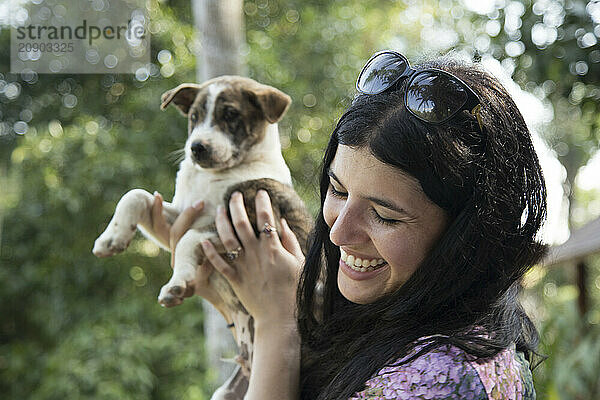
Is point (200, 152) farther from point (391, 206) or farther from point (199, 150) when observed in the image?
point (391, 206)

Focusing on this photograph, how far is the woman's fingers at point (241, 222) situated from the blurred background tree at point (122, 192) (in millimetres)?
2495

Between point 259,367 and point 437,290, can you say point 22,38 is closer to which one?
point 259,367

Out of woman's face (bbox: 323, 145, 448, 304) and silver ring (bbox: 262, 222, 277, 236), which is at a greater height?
woman's face (bbox: 323, 145, 448, 304)

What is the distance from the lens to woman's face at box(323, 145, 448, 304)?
119 cm

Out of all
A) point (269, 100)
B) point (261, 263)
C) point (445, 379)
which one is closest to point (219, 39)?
point (269, 100)

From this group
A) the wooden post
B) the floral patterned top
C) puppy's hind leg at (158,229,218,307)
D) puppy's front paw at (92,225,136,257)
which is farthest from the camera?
the wooden post

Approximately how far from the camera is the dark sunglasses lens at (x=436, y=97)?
3.90 ft

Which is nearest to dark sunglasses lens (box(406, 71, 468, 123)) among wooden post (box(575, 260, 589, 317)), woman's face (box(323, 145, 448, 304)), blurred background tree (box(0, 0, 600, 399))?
woman's face (box(323, 145, 448, 304))

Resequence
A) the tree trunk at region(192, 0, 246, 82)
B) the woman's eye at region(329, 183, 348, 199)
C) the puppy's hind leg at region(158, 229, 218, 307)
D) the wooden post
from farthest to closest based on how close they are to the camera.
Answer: the wooden post → the tree trunk at region(192, 0, 246, 82) → the puppy's hind leg at region(158, 229, 218, 307) → the woman's eye at region(329, 183, 348, 199)

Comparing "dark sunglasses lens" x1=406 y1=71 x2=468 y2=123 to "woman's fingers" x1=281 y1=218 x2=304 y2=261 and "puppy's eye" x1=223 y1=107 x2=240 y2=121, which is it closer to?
"woman's fingers" x1=281 y1=218 x2=304 y2=261

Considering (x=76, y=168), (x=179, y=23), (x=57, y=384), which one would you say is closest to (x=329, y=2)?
(x=179, y=23)

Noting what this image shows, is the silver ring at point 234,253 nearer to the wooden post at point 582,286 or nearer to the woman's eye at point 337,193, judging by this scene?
the woman's eye at point 337,193

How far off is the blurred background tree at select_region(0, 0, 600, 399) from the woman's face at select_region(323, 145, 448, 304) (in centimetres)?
303

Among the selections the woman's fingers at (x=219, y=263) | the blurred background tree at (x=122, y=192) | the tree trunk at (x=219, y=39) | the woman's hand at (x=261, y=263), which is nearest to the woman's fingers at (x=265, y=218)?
the woman's hand at (x=261, y=263)
